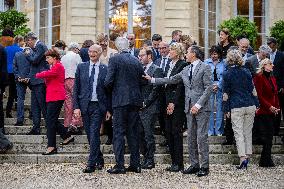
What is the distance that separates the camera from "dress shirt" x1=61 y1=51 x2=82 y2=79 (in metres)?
11.3

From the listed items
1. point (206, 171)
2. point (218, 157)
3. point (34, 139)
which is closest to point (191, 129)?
point (206, 171)

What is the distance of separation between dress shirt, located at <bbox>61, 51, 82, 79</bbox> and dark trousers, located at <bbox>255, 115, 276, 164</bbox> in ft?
12.0

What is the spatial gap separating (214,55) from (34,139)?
3.90 meters

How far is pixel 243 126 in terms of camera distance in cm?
1010

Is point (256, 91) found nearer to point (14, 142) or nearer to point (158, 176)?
point (158, 176)

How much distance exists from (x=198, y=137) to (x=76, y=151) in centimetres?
257

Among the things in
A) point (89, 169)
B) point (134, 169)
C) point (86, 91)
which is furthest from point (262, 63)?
point (89, 169)

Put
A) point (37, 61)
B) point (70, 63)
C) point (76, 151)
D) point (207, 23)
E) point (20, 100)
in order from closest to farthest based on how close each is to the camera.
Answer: point (76, 151) → point (37, 61) → point (70, 63) → point (20, 100) → point (207, 23)

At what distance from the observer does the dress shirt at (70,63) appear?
11.3 metres

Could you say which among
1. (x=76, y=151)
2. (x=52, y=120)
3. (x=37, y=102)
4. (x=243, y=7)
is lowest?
(x=76, y=151)

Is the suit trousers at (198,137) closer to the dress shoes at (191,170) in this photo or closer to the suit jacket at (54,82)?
the dress shoes at (191,170)

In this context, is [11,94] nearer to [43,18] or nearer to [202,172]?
[202,172]

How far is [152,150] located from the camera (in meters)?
9.75

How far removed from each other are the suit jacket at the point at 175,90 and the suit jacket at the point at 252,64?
2.00 m
